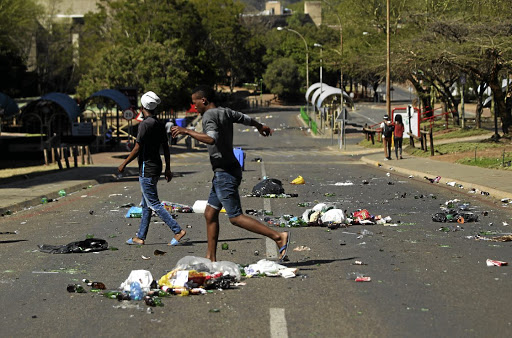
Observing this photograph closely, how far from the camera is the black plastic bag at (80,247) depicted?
10.6 metres

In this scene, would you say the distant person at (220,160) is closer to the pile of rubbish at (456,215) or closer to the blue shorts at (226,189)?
the blue shorts at (226,189)

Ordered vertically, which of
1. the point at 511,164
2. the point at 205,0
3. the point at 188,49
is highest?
the point at 205,0

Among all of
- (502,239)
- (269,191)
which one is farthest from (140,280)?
(269,191)

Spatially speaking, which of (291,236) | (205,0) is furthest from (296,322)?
(205,0)

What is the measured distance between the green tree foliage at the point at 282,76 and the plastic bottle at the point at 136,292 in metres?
103

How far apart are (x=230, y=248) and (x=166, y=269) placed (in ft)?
5.78

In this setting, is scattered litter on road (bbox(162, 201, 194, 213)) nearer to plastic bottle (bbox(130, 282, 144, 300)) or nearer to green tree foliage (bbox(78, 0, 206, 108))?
plastic bottle (bbox(130, 282, 144, 300))

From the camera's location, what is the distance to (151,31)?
249ft

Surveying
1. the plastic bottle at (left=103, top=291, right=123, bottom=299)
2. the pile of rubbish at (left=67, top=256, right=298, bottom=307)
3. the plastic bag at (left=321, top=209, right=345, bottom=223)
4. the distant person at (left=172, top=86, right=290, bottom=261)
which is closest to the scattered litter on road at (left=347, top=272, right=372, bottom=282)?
the distant person at (left=172, top=86, right=290, bottom=261)

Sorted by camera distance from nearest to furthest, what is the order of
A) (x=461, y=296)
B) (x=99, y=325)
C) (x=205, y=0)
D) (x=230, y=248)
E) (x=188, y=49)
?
(x=99, y=325) < (x=461, y=296) < (x=230, y=248) < (x=188, y=49) < (x=205, y=0)

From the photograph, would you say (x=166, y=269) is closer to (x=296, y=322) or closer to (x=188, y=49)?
(x=296, y=322)

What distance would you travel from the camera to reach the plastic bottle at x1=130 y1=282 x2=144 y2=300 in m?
7.60

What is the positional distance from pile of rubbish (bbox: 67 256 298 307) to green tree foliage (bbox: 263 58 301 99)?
4046 inches

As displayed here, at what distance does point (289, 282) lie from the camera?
8352 mm
